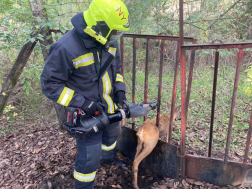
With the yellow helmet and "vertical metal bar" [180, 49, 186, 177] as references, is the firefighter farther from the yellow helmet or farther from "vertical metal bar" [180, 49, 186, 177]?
"vertical metal bar" [180, 49, 186, 177]

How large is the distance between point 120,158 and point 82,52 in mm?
1849

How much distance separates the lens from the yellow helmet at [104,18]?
1589mm

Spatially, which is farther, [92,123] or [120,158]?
[120,158]

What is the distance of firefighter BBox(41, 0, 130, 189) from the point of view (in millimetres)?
1629

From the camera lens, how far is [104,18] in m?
1.61

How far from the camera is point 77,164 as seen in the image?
205 cm

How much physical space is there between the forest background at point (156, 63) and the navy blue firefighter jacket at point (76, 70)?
1058 millimetres

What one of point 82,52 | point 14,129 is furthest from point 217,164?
point 14,129

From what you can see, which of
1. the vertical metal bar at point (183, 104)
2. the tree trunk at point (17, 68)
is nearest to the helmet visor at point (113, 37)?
the vertical metal bar at point (183, 104)

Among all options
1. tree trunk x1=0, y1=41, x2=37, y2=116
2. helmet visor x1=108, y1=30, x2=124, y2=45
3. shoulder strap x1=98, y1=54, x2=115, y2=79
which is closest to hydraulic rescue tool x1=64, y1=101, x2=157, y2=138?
shoulder strap x1=98, y1=54, x2=115, y2=79

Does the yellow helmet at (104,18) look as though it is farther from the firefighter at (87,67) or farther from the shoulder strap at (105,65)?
the shoulder strap at (105,65)

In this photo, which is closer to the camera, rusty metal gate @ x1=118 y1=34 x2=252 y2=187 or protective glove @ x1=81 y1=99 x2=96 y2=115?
protective glove @ x1=81 y1=99 x2=96 y2=115

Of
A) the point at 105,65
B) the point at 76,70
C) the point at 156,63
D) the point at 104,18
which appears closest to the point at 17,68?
the point at 76,70

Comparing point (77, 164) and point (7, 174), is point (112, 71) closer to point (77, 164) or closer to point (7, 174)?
point (77, 164)
